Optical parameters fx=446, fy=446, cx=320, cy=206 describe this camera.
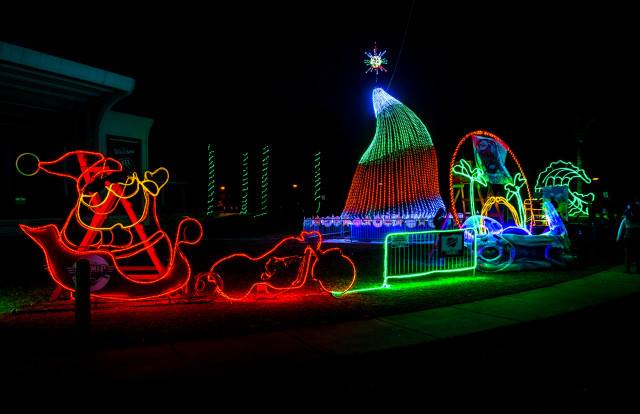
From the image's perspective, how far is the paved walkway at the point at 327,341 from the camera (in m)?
4.78

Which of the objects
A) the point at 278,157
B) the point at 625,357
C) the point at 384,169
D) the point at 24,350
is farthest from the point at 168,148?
the point at 625,357

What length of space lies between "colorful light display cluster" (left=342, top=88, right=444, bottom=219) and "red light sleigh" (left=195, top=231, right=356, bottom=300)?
5683 millimetres

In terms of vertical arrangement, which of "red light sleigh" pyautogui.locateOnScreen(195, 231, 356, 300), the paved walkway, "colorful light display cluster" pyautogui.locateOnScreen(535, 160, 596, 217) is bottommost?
the paved walkway

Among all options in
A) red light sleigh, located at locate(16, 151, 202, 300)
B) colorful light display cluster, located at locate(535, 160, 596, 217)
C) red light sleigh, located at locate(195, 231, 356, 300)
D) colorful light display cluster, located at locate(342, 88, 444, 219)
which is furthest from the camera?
colorful light display cluster, located at locate(342, 88, 444, 219)

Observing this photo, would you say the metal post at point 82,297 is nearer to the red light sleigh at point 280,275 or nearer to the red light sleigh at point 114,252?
the red light sleigh at point 114,252

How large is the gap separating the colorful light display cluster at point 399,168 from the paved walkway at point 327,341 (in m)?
10.5

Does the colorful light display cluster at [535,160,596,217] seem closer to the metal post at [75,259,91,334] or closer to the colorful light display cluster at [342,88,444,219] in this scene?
the colorful light display cluster at [342,88,444,219]

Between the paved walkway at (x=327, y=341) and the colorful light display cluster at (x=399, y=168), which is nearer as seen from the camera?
the paved walkway at (x=327, y=341)

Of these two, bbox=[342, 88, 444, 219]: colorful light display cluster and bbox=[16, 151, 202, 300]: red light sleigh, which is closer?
bbox=[16, 151, 202, 300]: red light sleigh

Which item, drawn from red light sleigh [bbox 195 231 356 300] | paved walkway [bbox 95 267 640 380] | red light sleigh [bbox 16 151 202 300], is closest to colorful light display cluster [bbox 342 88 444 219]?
red light sleigh [bbox 195 231 356 300]

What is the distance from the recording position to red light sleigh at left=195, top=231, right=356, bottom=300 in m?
8.07

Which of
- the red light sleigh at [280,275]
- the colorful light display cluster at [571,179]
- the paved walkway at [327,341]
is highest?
the colorful light display cluster at [571,179]

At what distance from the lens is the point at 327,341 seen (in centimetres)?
563

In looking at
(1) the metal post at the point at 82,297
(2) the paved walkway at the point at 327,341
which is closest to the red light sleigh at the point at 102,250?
(1) the metal post at the point at 82,297
